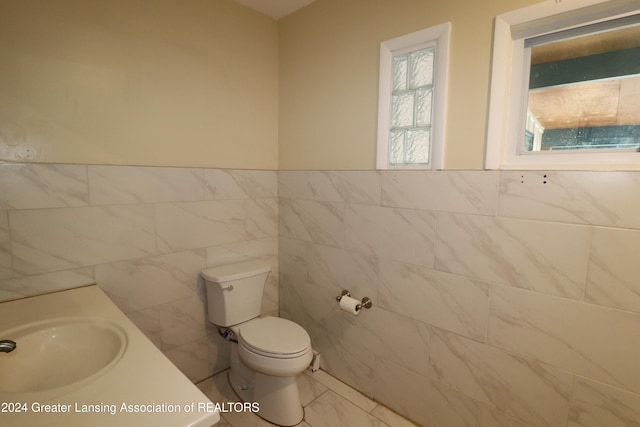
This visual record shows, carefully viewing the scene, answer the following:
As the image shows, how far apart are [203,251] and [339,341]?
1.08 metres

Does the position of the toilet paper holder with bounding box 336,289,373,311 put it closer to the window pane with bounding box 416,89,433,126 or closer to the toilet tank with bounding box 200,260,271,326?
the toilet tank with bounding box 200,260,271,326

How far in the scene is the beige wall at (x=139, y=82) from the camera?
4.48 feet

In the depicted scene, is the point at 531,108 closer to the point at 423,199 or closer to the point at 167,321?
the point at 423,199

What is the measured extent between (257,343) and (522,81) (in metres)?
1.85

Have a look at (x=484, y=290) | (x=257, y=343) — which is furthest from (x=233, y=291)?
(x=484, y=290)

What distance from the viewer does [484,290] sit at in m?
1.45

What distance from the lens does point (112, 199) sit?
1607 millimetres

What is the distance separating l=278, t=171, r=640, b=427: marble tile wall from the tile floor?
66 mm

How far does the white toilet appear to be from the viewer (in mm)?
1650

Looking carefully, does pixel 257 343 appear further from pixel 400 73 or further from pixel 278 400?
pixel 400 73

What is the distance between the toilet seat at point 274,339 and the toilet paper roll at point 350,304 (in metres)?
0.28

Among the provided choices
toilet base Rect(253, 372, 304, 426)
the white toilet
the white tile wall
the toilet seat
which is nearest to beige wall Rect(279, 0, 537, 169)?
the white tile wall

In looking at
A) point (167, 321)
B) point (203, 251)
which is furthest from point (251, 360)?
point (203, 251)

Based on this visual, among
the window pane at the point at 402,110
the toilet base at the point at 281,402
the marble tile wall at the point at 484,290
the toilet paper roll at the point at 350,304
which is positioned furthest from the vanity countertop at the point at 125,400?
the window pane at the point at 402,110
